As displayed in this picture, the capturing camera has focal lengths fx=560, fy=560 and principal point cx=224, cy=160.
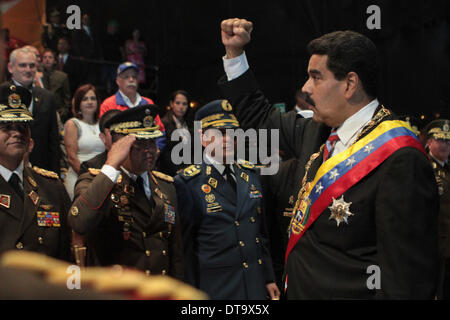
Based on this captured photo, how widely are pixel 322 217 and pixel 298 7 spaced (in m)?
5.11

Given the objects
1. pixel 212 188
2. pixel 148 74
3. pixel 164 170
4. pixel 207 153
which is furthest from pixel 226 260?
pixel 148 74

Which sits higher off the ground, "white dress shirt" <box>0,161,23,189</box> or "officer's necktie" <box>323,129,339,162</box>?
"officer's necktie" <box>323,129,339,162</box>

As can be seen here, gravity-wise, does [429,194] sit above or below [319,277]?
above

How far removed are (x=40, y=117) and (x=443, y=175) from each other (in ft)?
13.3

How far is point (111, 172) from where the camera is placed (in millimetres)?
3424

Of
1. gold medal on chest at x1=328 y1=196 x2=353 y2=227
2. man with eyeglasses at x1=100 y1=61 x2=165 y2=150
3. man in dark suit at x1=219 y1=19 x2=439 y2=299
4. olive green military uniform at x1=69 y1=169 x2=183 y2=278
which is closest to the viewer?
man in dark suit at x1=219 y1=19 x2=439 y2=299

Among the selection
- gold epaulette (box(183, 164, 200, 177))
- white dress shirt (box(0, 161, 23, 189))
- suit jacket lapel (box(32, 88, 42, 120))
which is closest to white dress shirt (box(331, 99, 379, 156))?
gold epaulette (box(183, 164, 200, 177))

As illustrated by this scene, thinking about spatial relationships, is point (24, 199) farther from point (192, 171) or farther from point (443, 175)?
point (443, 175)

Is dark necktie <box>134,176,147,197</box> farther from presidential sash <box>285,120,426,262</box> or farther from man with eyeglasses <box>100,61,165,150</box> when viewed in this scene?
man with eyeglasses <box>100,61,165,150</box>

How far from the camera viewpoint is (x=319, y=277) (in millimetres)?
2191

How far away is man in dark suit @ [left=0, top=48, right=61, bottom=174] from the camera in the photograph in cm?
548

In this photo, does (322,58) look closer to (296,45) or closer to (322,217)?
(322,217)

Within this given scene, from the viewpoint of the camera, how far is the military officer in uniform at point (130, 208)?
3.34 metres

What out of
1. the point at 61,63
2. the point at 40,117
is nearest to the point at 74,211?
the point at 40,117
